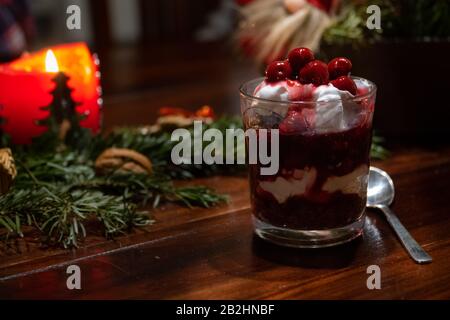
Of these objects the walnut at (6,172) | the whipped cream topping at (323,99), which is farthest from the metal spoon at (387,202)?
the walnut at (6,172)

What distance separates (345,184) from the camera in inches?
29.9

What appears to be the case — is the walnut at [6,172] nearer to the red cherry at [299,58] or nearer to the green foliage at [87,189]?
the green foliage at [87,189]

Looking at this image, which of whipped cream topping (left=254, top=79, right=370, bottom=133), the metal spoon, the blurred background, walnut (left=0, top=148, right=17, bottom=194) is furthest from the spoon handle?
walnut (left=0, top=148, right=17, bottom=194)

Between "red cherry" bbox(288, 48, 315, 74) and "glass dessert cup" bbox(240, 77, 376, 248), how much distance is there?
5cm

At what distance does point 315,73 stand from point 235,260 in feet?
0.69

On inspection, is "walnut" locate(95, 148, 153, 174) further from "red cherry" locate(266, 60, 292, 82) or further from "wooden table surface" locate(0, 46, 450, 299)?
"red cherry" locate(266, 60, 292, 82)

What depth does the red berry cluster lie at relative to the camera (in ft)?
2.39

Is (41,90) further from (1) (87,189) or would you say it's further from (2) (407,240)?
(2) (407,240)

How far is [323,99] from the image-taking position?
72cm

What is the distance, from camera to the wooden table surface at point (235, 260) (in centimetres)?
68

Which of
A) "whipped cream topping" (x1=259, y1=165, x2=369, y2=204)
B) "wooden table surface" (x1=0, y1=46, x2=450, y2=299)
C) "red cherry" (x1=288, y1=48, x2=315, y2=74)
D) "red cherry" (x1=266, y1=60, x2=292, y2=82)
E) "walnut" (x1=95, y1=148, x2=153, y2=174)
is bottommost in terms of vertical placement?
"wooden table surface" (x1=0, y1=46, x2=450, y2=299)

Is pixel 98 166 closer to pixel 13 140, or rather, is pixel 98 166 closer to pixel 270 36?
pixel 13 140

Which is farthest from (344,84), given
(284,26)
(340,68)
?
(284,26)

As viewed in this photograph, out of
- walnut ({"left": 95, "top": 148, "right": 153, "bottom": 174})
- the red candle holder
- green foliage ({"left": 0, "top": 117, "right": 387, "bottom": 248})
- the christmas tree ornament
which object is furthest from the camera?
the christmas tree ornament
